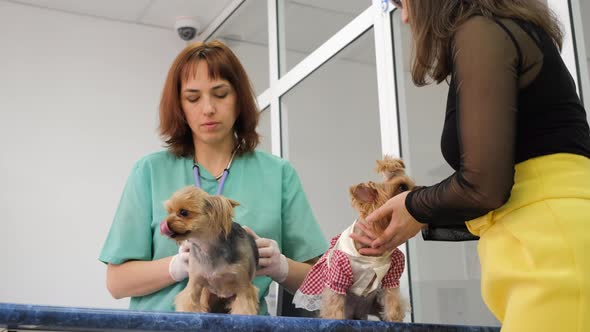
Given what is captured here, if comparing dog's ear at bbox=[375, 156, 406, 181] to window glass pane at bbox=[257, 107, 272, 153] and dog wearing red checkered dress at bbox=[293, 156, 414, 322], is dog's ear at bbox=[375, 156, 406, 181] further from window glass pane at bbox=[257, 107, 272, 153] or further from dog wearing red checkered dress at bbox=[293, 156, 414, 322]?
window glass pane at bbox=[257, 107, 272, 153]

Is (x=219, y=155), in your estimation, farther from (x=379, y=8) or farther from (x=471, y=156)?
(x=379, y=8)

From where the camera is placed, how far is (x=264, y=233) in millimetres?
1653

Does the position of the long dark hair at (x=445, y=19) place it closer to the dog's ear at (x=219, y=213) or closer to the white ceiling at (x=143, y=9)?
the dog's ear at (x=219, y=213)

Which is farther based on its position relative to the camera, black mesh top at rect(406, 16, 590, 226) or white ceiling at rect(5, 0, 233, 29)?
white ceiling at rect(5, 0, 233, 29)

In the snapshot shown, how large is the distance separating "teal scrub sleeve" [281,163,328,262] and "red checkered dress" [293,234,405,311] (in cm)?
28

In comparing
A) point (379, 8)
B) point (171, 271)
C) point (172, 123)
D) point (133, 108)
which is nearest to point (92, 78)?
point (133, 108)

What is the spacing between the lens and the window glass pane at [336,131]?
2812 millimetres

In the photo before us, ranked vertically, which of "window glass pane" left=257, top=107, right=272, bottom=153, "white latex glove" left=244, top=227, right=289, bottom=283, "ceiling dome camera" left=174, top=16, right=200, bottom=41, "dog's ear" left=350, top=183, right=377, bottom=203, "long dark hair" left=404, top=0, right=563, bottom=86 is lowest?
"white latex glove" left=244, top=227, right=289, bottom=283

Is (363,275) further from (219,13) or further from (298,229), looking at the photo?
(219,13)

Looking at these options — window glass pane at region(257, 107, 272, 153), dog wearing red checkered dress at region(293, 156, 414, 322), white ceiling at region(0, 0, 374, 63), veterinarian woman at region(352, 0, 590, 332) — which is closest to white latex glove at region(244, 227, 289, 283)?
dog wearing red checkered dress at region(293, 156, 414, 322)

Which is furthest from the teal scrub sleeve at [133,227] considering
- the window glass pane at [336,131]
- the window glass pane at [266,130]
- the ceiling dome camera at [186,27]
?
the ceiling dome camera at [186,27]

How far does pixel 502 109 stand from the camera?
2.70ft

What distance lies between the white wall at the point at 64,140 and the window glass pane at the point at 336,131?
1323mm

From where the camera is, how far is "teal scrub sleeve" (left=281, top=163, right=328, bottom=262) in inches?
68.4
